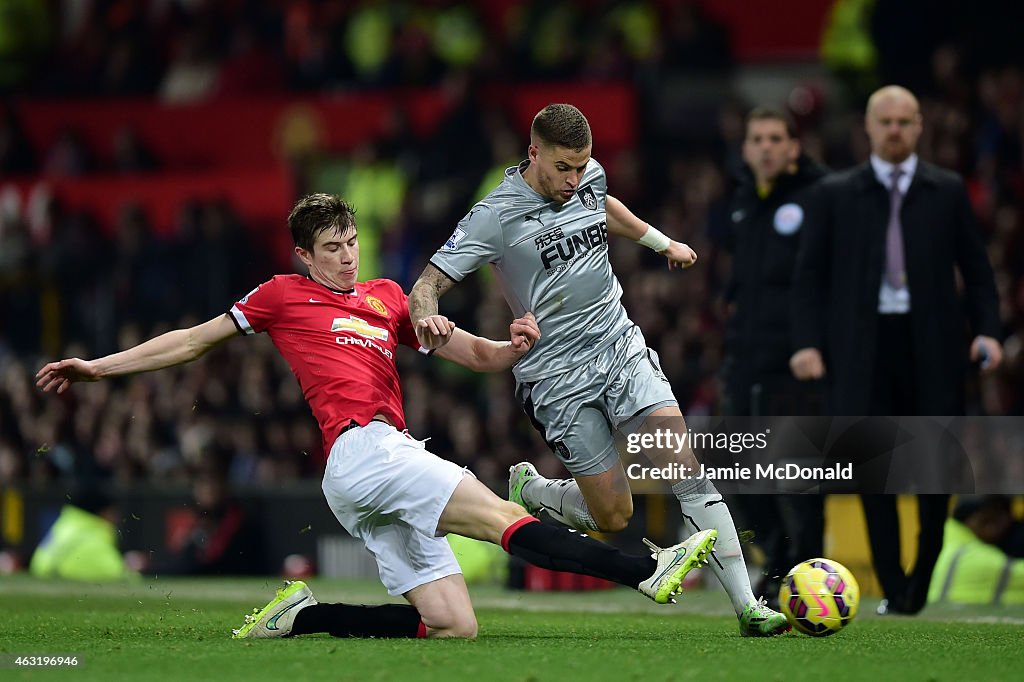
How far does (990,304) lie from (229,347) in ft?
29.2

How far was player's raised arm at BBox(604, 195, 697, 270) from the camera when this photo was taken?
24.6 feet

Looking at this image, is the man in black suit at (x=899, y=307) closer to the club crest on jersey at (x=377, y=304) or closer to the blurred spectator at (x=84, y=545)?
the club crest on jersey at (x=377, y=304)

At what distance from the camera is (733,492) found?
30.1 ft

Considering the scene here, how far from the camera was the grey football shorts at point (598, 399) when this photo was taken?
704 cm

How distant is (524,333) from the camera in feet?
21.9

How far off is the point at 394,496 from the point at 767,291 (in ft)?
10.1

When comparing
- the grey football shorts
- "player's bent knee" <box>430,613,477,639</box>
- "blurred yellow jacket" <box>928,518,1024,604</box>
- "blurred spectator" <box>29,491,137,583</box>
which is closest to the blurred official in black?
"blurred yellow jacket" <box>928,518,1024,604</box>

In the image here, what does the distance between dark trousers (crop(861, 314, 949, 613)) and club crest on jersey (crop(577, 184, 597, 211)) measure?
1960mm

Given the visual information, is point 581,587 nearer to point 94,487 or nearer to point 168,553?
point 168,553

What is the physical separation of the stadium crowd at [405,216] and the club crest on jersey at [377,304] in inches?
221

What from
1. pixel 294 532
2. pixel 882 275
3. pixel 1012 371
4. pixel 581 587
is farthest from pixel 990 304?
pixel 294 532

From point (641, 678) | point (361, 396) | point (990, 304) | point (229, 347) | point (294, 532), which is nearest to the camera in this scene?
point (641, 678)

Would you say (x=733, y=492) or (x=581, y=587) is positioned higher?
(x=733, y=492)

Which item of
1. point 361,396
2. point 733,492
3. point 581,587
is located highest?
point 361,396
